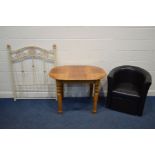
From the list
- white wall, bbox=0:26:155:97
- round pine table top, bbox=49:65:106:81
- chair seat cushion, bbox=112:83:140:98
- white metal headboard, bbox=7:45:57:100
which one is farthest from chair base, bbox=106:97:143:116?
white metal headboard, bbox=7:45:57:100

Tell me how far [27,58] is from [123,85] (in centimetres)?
169

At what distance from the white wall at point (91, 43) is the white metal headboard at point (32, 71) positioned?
4.2 inches

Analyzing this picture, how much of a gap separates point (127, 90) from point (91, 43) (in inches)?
38.3

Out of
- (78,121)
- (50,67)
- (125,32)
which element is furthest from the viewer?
(50,67)

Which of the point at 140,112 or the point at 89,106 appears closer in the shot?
the point at 140,112

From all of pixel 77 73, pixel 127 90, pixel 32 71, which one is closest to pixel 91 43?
pixel 77 73

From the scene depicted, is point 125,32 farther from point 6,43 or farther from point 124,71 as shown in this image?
point 6,43

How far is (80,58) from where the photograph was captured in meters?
2.93

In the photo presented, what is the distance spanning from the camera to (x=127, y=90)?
2.63 meters

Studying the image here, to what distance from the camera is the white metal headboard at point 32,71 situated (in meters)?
2.84

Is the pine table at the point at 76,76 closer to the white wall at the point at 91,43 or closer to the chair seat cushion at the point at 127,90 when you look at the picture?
the white wall at the point at 91,43

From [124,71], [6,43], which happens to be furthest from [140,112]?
[6,43]

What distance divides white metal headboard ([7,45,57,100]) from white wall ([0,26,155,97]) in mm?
106

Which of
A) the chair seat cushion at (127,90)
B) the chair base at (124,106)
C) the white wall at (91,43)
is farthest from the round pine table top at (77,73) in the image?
the chair base at (124,106)
